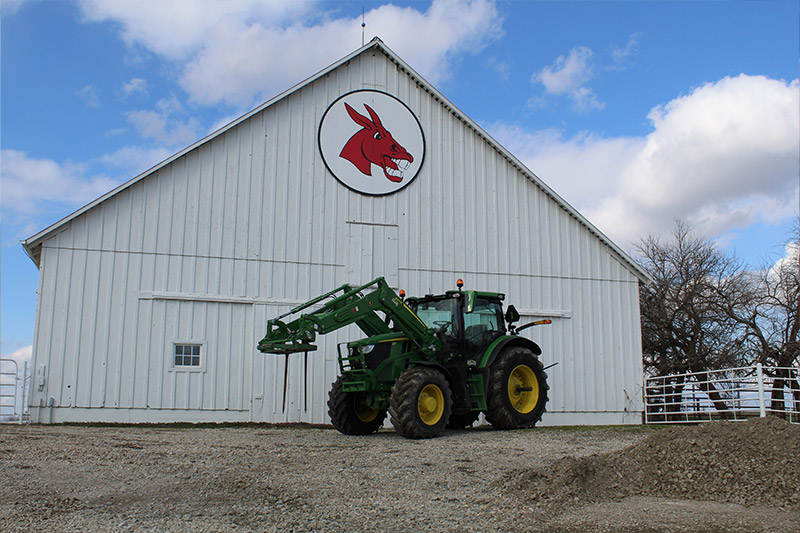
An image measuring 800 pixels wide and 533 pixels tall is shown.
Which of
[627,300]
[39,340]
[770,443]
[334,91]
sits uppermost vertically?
[334,91]

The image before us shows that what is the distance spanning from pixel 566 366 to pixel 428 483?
1140 cm

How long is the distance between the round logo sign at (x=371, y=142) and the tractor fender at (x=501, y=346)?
596cm

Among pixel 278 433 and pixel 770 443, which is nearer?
pixel 770 443

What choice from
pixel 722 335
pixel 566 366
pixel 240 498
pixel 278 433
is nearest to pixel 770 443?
pixel 240 498

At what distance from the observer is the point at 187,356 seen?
1512 centimetres

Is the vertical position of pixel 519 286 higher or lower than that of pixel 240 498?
higher

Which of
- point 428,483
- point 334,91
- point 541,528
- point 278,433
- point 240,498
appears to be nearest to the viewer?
point 541,528

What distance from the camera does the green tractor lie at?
1088 centimetres

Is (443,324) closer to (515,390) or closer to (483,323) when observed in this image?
(483,323)

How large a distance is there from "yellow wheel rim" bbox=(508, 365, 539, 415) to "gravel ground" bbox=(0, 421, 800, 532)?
327cm

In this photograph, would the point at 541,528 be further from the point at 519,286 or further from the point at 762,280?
the point at 762,280

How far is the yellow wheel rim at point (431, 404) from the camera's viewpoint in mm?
10875

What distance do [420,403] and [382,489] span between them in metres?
4.04

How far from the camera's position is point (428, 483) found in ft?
23.3
